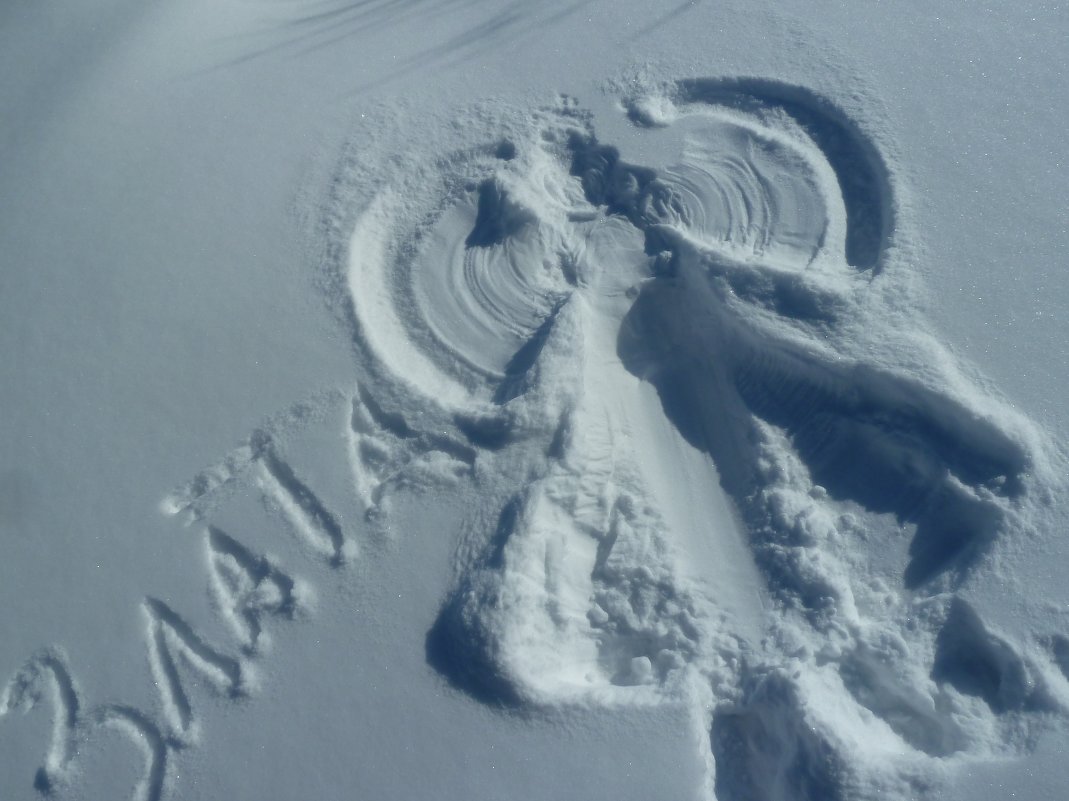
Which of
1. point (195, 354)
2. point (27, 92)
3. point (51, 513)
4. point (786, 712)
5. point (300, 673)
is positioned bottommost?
point (786, 712)

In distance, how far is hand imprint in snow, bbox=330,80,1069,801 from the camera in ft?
6.02

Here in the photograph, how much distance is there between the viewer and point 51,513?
2219mm

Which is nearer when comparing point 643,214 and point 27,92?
point 643,214

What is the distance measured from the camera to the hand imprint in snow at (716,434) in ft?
6.02

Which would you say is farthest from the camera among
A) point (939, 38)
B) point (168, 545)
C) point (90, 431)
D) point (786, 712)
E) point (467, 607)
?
point (939, 38)

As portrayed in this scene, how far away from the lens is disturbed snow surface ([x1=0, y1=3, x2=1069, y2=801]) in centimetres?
184

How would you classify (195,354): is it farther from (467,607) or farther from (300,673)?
(467,607)

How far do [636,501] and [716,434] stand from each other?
12.6 inches

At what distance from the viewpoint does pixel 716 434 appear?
2172mm

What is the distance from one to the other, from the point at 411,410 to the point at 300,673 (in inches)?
29.8

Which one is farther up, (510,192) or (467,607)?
(510,192)

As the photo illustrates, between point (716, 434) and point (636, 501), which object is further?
point (716, 434)

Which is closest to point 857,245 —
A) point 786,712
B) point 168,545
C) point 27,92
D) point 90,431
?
point 786,712

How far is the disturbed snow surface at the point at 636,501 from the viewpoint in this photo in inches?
72.3
